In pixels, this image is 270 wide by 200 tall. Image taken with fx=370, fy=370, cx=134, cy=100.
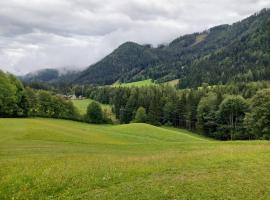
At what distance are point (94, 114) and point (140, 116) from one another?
2014cm

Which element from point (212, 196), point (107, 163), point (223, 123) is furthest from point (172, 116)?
point (212, 196)

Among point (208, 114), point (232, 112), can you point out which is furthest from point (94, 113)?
point (232, 112)

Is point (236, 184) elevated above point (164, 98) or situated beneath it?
situated beneath

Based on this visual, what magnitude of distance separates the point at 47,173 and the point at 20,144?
20.4m

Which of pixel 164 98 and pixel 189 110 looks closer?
pixel 189 110

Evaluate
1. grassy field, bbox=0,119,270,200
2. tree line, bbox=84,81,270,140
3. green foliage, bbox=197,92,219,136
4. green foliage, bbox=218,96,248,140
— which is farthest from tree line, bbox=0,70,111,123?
grassy field, bbox=0,119,270,200

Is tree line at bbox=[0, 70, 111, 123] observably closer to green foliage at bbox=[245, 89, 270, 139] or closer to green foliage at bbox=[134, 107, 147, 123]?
green foliage at bbox=[134, 107, 147, 123]

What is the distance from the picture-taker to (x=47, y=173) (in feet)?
92.0

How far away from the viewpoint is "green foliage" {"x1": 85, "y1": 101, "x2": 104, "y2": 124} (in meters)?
152

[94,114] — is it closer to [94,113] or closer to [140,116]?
[94,113]

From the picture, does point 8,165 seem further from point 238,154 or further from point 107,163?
point 238,154

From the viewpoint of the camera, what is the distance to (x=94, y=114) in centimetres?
15412

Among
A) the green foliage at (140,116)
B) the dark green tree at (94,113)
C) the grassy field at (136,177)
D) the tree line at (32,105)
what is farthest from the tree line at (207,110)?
the grassy field at (136,177)

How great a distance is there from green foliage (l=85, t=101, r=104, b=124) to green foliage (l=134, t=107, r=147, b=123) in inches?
620
